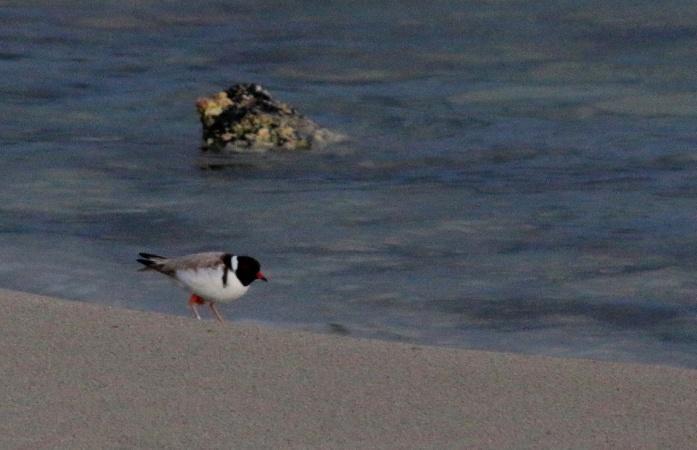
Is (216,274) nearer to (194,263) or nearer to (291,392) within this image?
(194,263)

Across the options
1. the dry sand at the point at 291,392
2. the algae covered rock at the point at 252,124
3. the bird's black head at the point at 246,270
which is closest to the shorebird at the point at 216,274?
the bird's black head at the point at 246,270

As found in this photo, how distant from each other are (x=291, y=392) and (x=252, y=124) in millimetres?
5890

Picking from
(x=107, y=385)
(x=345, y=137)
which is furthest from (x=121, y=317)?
(x=345, y=137)

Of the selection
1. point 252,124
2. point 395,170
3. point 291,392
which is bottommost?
point 395,170

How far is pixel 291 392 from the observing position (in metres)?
5.35

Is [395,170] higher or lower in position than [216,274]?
lower

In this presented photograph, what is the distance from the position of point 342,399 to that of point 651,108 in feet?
25.9

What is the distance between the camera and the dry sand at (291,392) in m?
4.92

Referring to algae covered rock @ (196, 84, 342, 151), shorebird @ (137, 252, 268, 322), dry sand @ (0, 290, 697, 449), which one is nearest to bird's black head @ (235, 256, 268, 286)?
shorebird @ (137, 252, 268, 322)

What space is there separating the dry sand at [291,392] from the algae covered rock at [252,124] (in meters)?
4.95

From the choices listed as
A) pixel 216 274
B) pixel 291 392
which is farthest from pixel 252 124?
pixel 291 392

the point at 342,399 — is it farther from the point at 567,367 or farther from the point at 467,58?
the point at 467,58

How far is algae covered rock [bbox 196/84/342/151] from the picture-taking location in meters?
11.1

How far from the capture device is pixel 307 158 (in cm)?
1080
